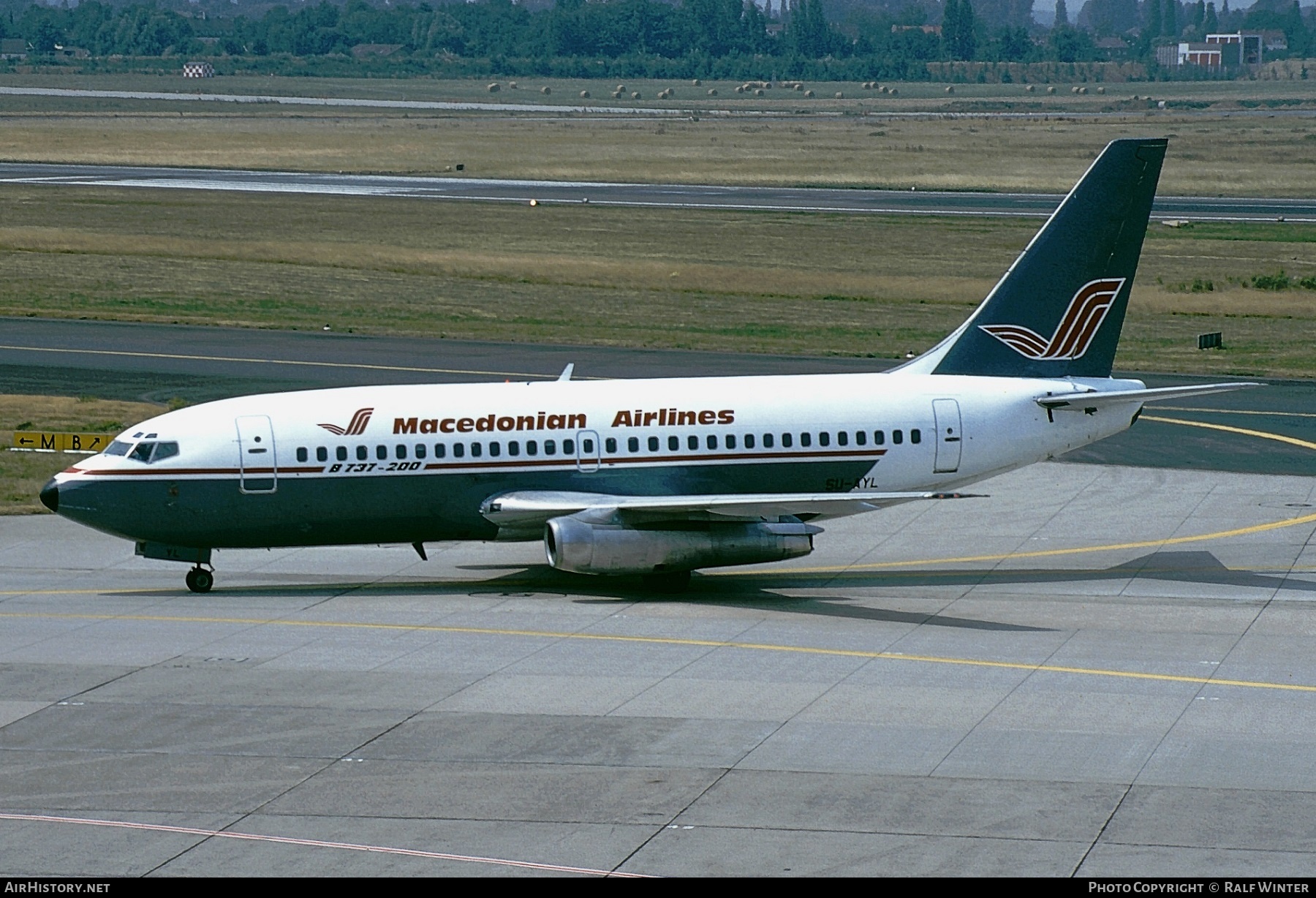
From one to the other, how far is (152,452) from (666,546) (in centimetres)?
1025

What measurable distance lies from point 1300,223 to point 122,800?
98.8 m

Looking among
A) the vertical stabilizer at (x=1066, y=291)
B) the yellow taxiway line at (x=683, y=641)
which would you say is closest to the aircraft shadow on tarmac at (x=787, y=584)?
the yellow taxiway line at (x=683, y=641)

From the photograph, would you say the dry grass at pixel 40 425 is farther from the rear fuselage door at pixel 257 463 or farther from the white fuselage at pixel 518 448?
the rear fuselage door at pixel 257 463

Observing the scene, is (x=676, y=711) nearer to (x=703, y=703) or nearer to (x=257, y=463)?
(x=703, y=703)

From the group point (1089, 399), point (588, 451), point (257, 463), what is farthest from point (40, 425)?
point (1089, 399)

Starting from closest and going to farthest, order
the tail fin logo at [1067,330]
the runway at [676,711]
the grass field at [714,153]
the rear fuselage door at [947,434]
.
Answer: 1. the runway at [676,711]
2. the rear fuselage door at [947,434]
3. the tail fin logo at [1067,330]
4. the grass field at [714,153]

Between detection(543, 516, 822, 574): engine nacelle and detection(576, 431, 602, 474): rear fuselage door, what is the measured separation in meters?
1.41

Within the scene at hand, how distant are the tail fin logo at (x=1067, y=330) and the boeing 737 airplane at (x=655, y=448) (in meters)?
0.04

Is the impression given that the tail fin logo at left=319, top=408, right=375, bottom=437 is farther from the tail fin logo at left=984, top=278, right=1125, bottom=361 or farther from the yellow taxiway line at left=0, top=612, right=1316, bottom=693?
the tail fin logo at left=984, top=278, right=1125, bottom=361

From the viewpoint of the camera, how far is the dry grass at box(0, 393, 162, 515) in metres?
45.5

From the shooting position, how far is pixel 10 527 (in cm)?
4291

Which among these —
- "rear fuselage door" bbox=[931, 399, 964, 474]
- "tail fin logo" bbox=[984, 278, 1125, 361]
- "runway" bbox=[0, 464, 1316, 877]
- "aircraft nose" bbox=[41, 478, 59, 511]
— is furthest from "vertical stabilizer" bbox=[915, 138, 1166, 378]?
"aircraft nose" bbox=[41, 478, 59, 511]

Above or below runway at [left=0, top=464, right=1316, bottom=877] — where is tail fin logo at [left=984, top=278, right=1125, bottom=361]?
above

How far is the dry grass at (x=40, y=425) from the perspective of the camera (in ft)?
149
